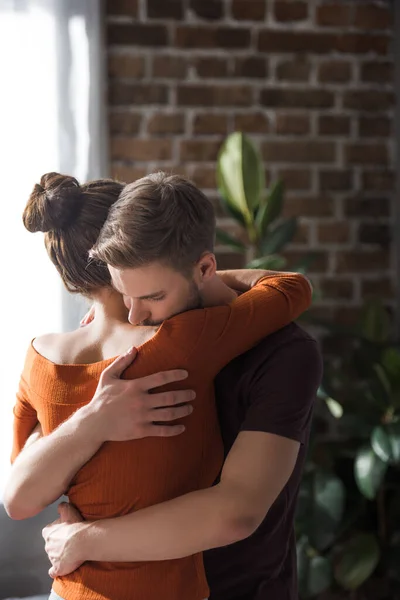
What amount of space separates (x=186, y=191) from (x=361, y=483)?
4.72 ft

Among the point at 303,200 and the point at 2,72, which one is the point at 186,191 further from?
the point at 303,200

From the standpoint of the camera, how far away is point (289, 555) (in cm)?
133

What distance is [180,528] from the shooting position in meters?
1.06

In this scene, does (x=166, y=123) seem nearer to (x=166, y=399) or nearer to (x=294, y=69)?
(x=294, y=69)

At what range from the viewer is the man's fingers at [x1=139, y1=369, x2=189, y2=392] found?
1119 millimetres

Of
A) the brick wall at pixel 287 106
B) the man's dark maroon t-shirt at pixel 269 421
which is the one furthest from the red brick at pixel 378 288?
the man's dark maroon t-shirt at pixel 269 421

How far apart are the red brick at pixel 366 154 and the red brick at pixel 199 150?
18.9 inches

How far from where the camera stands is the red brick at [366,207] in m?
2.74

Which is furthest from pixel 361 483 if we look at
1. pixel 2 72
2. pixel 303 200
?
pixel 2 72

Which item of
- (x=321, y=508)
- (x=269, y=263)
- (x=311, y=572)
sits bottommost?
(x=311, y=572)

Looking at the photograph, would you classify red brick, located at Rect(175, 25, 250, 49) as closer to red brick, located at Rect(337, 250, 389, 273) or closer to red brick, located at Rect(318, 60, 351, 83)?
red brick, located at Rect(318, 60, 351, 83)

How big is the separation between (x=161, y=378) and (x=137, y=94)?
65.9 inches

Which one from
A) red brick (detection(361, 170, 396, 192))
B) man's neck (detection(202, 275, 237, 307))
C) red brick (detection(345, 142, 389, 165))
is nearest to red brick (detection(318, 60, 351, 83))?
red brick (detection(345, 142, 389, 165))

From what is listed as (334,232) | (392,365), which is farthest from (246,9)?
(392,365)
